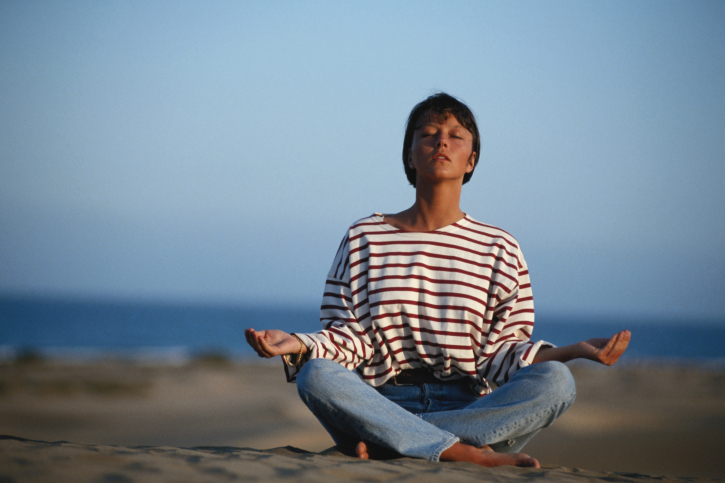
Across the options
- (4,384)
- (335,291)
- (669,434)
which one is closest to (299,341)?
(335,291)

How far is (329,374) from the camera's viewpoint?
2693 millimetres

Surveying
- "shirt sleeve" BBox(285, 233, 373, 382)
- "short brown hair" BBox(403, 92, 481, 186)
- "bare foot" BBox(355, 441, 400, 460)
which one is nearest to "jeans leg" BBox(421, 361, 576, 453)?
"bare foot" BBox(355, 441, 400, 460)

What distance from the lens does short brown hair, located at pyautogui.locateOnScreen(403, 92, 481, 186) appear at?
3.31m

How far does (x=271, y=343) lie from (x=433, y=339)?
849 mm

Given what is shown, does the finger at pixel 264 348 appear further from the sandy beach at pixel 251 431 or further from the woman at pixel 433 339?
the sandy beach at pixel 251 431

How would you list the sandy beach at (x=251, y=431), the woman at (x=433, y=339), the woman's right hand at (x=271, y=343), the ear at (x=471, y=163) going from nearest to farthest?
the sandy beach at (x=251, y=431)
the woman's right hand at (x=271, y=343)
the woman at (x=433, y=339)
the ear at (x=471, y=163)

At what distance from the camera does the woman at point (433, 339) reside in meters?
2.66

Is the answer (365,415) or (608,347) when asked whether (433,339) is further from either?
(608,347)

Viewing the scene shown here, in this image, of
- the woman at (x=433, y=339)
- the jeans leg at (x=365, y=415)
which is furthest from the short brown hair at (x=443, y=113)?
the jeans leg at (x=365, y=415)

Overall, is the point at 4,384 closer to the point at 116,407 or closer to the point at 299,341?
the point at 116,407

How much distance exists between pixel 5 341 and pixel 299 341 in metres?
38.3

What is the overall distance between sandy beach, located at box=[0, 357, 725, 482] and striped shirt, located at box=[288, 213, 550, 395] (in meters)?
0.53

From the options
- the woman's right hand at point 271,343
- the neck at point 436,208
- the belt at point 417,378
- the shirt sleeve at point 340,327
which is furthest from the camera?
the neck at point 436,208

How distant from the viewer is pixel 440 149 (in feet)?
10.5
